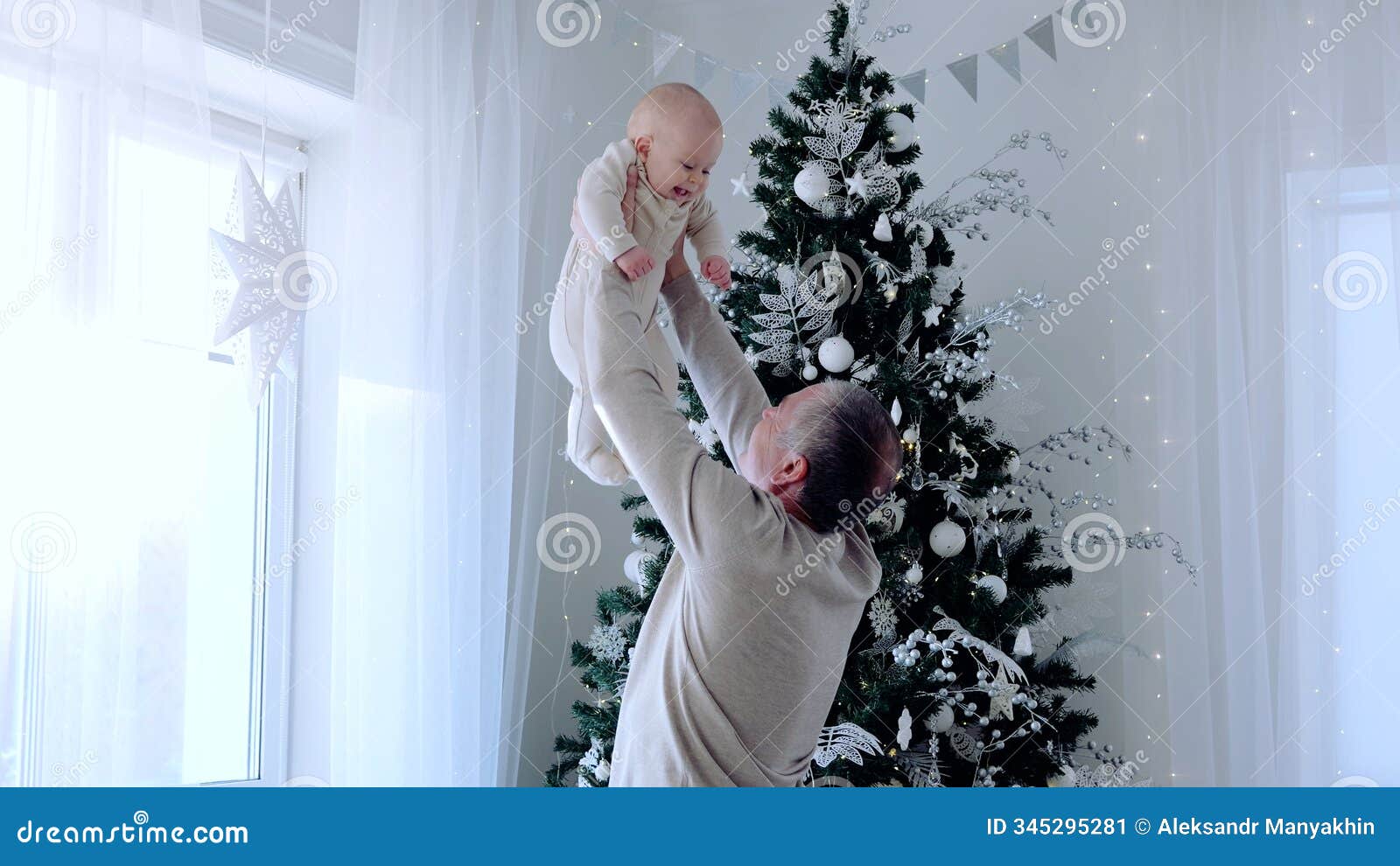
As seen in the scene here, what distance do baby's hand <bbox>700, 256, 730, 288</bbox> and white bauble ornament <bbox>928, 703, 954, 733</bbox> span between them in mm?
1167

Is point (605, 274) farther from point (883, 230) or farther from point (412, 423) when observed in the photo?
point (412, 423)

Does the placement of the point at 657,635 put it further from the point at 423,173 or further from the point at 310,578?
the point at 423,173

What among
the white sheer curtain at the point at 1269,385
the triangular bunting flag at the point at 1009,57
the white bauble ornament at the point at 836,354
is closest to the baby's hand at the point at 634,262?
the white bauble ornament at the point at 836,354

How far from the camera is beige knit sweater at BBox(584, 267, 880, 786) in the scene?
53.7 inches

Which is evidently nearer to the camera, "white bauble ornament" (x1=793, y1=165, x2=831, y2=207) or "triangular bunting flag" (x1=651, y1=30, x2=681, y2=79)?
"white bauble ornament" (x1=793, y1=165, x2=831, y2=207)

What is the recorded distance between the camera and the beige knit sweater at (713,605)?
137 cm

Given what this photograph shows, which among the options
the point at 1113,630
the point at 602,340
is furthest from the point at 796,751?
the point at 1113,630

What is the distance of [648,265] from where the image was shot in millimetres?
1495

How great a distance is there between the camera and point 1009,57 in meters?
3.05

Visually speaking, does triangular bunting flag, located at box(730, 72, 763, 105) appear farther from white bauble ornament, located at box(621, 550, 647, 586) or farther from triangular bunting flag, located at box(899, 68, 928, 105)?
white bauble ornament, located at box(621, 550, 647, 586)

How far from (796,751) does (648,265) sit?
668mm

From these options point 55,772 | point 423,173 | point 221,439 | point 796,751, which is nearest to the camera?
point 796,751

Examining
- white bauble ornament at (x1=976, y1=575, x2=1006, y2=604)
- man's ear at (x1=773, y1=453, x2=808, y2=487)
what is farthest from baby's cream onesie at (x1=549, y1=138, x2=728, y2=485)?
white bauble ornament at (x1=976, y1=575, x2=1006, y2=604)

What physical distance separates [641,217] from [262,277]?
3.59ft
